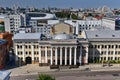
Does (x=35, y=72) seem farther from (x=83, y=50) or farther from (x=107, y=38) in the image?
(x=107, y=38)

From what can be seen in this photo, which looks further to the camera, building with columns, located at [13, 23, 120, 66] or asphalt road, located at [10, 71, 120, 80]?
building with columns, located at [13, 23, 120, 66]

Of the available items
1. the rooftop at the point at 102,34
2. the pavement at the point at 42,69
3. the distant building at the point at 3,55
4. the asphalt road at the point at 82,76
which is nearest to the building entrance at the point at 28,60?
the pavement at the point at 42,69

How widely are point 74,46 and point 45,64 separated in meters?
11.2

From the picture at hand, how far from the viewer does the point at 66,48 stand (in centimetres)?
8044

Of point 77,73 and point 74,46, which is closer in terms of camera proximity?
point 77,73

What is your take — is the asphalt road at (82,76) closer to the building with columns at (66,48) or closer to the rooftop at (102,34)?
the building with columns at (66,48)

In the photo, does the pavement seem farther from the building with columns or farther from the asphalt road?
the building with columns

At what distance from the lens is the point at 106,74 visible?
240 feet

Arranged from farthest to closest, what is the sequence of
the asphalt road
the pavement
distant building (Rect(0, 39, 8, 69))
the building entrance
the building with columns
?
1. the building entrance
2. the building with columns
3. distant building (Rect(0, 39, 8, 69))
4. the pavement
5. the asphalt road

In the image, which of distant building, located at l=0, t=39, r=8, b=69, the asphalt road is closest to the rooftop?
the asphalt road

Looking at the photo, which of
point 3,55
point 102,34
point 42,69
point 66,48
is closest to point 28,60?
point 3,55

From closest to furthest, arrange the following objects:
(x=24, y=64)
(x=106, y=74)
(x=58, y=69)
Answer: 1. (x=106, y=74)
2. (x=58, y=69)
3. (x=24, y=64)

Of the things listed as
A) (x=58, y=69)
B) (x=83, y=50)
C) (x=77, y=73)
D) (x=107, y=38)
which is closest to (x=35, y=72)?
(x=58, y=69)

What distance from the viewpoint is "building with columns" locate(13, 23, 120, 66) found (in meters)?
80.7
